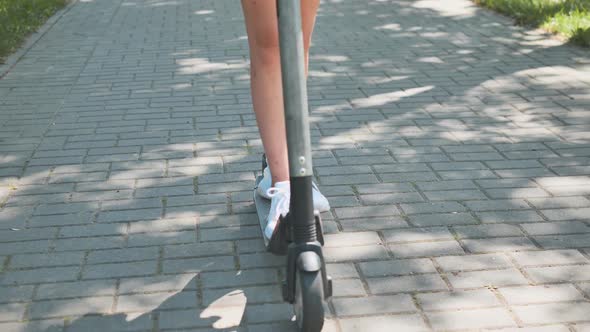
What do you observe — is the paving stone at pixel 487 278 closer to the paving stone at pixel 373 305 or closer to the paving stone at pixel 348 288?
the paving stone at pixel 373 305

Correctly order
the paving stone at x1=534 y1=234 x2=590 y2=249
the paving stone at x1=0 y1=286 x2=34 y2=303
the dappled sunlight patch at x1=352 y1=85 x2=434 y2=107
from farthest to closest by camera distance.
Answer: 1. the dappled sunlight patch at x1=352 y1=85 x2=434 y2=107
2. the paving stone at x1=534 y1=234 x2=590 y2=249
3. the paving stone at x1=0 y1=286 x2=34 y2=303

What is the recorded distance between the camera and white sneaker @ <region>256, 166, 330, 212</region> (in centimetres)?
348

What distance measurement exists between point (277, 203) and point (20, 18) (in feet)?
23.7

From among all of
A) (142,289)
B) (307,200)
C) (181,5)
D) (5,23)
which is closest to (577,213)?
(307,200)

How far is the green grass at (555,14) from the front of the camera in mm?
7723

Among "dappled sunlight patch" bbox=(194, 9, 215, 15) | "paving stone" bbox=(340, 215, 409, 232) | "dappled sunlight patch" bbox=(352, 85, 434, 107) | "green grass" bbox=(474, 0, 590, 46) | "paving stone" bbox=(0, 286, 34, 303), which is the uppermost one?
"paving stone" bbox=(0, 286, 34, 303)

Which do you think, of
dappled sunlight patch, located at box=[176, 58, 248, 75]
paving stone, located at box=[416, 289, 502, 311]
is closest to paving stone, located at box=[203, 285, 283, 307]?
paving stone, located at box=[416, 289, 502, 311]

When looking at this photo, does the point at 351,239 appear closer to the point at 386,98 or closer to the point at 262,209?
the point at 262,209

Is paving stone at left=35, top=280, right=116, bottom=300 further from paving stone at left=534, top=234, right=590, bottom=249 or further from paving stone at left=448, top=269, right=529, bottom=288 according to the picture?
paving stone at left=534, top=234, right=590, bottom=249

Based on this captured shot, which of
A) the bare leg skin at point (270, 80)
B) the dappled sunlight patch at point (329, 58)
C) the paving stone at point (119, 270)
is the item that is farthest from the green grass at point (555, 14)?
the paving stone at point (119, 270)

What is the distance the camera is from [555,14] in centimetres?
870

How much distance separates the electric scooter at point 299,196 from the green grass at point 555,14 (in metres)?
5.67

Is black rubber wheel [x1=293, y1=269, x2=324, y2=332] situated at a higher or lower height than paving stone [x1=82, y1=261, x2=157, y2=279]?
higher

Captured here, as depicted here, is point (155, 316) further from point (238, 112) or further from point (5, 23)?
point (5, 23)
